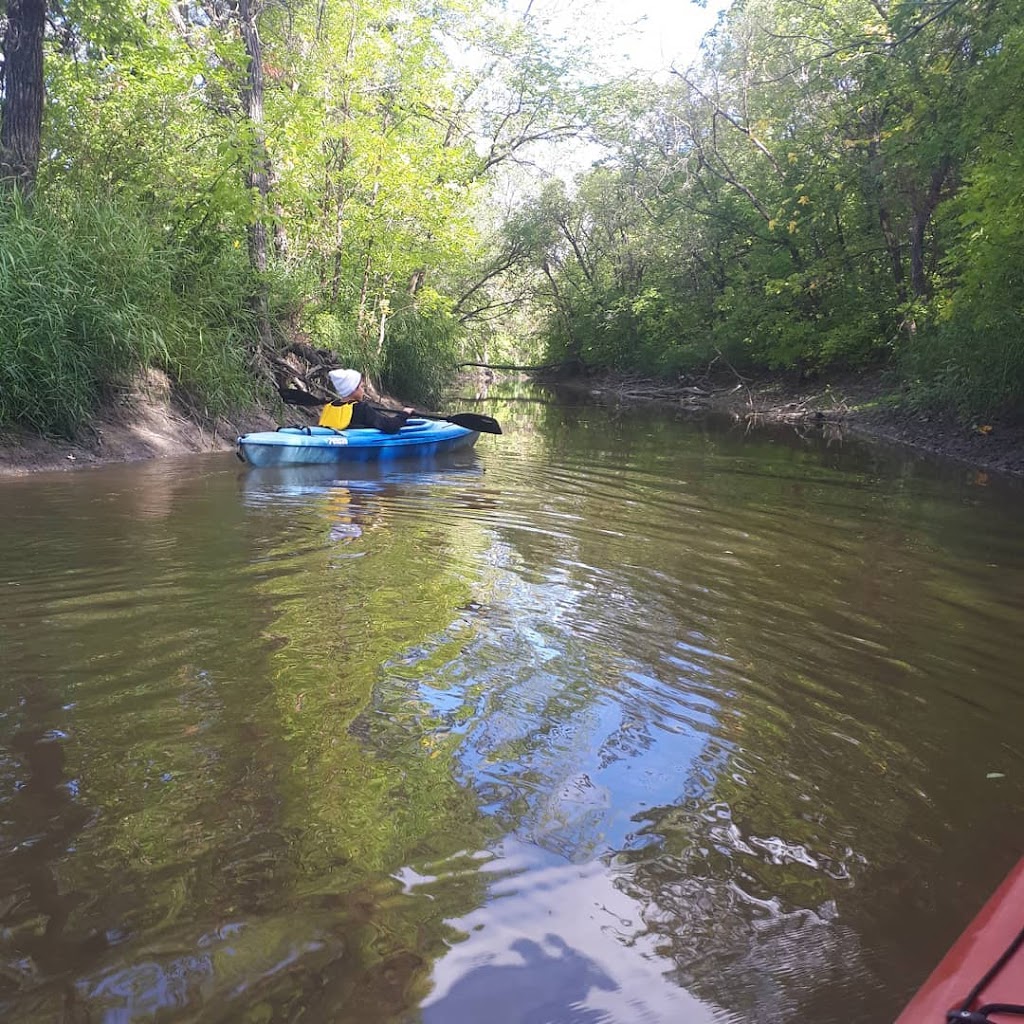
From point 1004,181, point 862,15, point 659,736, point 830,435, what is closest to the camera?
point 659,736

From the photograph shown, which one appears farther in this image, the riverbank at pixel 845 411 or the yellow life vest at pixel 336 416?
the riverbank at pixel 845 411

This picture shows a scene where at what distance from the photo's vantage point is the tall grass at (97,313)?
7.48 metres

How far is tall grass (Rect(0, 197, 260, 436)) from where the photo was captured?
7.48m

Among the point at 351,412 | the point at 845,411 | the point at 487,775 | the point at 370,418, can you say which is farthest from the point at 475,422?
the point at 845,411

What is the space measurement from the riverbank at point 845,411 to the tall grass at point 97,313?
374 inches

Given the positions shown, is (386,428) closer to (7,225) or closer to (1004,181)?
(7,225)

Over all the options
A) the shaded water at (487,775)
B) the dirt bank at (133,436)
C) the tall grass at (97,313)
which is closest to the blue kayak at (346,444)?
the dirt bank at (133,436)

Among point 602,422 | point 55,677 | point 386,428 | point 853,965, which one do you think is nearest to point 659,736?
point 853,965

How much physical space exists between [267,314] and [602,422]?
7.10 meters

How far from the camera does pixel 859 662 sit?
3.72 meters

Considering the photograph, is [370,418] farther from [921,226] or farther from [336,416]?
[921,226]

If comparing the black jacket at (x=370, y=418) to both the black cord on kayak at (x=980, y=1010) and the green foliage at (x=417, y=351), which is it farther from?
the black cord on kayak at (x=980, y=1010)

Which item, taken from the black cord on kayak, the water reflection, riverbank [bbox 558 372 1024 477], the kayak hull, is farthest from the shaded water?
riverbank [bbox 558 372 1024 477]

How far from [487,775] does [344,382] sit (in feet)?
23.5
